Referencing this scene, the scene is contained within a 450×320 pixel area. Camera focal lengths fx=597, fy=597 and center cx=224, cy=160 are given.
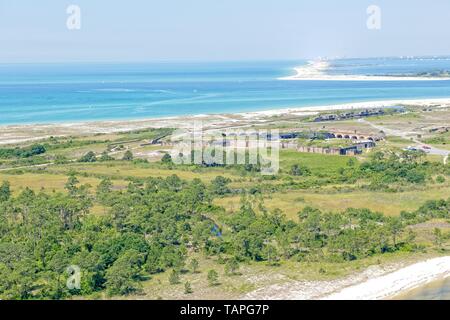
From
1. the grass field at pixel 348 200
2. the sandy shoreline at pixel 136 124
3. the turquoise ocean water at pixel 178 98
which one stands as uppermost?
the turquoise ocean water at pixel 178 98

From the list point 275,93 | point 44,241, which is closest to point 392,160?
point 44,241

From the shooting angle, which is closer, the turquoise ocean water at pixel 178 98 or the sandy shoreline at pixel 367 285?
the sandy shoreline at pixel 367 285

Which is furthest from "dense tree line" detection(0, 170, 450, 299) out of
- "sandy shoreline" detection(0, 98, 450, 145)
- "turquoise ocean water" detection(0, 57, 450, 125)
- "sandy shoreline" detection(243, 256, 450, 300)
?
"turquoise ocean water" detection(0, 57, 450, 125)

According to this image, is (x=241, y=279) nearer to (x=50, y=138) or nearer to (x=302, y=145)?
(x=302, y=145)

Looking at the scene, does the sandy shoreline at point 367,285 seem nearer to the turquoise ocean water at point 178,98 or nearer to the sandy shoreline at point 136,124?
the sandy shoreline at point 136,124

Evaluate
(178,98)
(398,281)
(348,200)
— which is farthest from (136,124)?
(398,281)

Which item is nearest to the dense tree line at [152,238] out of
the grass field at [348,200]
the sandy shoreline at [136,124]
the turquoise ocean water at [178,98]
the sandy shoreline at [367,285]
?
the grass field at [348,200]

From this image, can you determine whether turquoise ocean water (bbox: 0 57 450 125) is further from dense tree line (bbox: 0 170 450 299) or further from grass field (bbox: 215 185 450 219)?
dense tree line (bbox: 0 170 450 299)

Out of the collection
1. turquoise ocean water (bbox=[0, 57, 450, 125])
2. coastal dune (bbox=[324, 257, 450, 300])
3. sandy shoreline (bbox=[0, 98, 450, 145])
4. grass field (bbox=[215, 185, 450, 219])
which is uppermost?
turquoise ocean water (bbox=[0, 57, 450, 125])

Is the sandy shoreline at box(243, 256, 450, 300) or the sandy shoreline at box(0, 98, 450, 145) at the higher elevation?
the sandy shoreline at box(0, 98, 450, 145)
